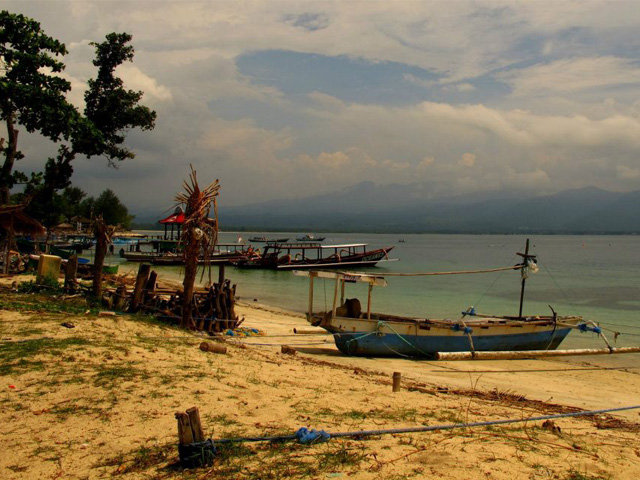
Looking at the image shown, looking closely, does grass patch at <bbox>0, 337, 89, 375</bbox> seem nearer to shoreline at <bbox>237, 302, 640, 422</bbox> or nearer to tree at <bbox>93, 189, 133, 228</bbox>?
shoreline at <bbox>237, 302, 640, 422</bbox>

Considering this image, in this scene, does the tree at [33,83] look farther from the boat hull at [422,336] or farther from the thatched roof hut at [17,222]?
the boat hull at [422,336]

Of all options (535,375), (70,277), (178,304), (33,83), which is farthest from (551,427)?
(33,83)

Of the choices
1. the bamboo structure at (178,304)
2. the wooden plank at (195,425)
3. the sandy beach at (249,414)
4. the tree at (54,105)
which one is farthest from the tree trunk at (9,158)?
the wooden plank at (195,425)

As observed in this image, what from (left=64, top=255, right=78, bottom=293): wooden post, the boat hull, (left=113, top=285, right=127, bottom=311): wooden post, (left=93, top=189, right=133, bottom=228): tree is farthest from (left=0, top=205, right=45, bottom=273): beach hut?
(left=93, top=189, right=133, bottom=228): tree

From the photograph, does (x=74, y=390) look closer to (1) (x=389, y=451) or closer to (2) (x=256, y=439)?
(2) (x=256, y=439)

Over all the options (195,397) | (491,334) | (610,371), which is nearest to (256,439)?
(195,397)

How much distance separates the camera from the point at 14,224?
20531 mm

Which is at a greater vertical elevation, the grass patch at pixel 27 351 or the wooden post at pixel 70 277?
the wooden post at pixel 70 277

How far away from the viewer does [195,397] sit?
24.2 ft

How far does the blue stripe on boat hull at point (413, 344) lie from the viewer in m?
14.9

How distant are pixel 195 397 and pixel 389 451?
3.08 metres

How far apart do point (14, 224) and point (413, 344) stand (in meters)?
16.5

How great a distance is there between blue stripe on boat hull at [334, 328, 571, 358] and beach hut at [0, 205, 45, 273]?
44.4ft

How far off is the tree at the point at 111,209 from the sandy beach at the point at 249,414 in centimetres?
8487
